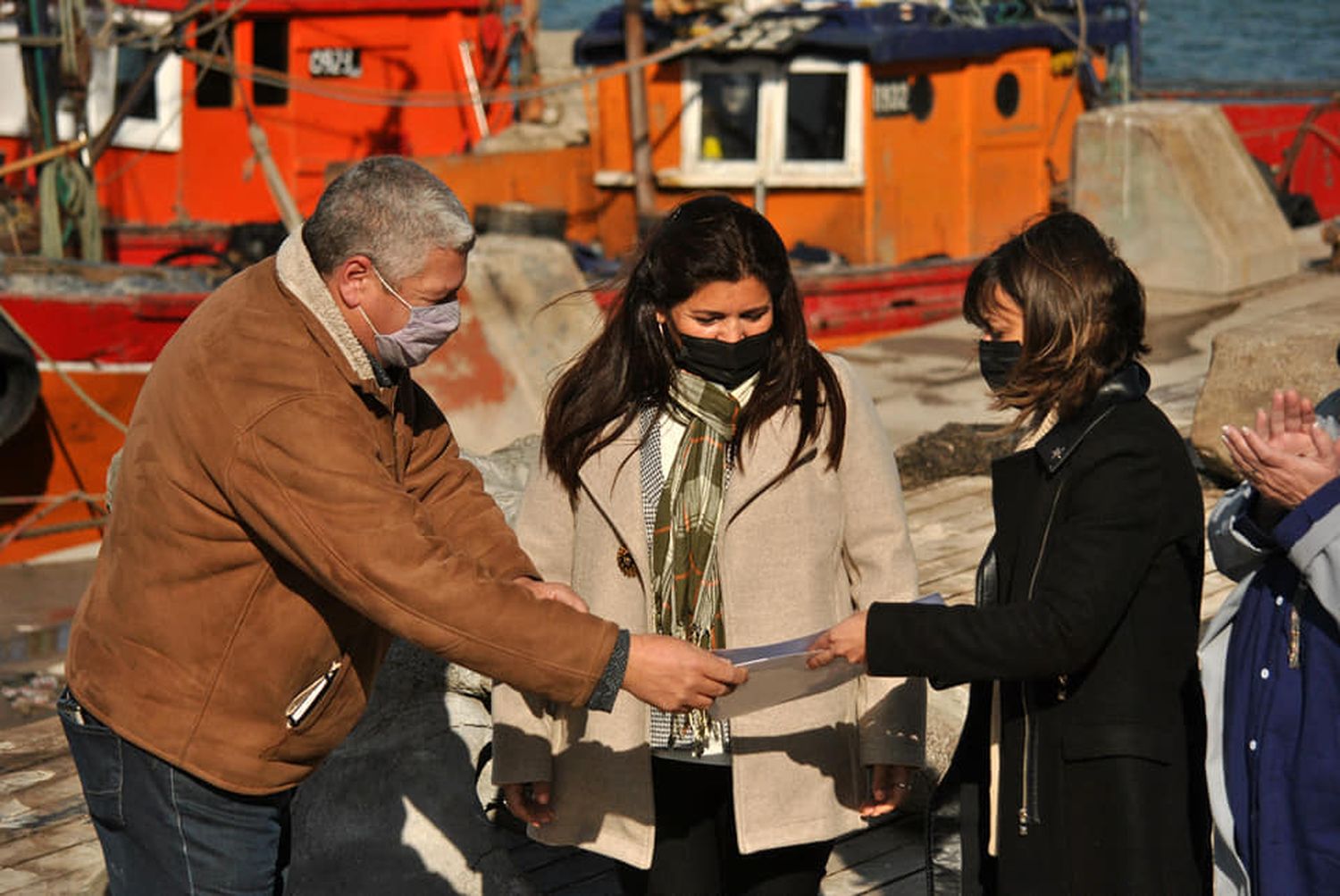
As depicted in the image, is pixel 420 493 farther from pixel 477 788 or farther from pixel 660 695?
pixel 477 788

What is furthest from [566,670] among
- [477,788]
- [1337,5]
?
[1337,5]

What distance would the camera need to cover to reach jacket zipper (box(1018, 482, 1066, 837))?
2.87 m

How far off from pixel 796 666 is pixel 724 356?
0.58 m

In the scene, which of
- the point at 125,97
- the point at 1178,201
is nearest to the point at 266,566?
the point at 1178,201

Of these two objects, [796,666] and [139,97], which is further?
[139,97]

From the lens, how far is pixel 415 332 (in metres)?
2.90

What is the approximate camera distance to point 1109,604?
2.79 m

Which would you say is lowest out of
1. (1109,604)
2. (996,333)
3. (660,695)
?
(660,695)

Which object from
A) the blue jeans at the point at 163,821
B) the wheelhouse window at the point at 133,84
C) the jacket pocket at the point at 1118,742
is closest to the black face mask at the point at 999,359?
the jacket pocket at the point at 1118,742

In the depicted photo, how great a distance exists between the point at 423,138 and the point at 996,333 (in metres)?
14.5

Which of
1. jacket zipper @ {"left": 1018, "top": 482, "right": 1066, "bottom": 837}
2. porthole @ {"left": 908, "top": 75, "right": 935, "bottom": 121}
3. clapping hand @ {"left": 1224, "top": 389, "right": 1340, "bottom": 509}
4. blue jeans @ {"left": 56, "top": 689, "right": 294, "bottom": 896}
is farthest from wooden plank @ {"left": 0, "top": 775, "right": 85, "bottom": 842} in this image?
porthole @ {"left": 908, "top": 75, "right": 935, "bottom": 121}

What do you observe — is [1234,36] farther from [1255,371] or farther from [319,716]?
[319,716]

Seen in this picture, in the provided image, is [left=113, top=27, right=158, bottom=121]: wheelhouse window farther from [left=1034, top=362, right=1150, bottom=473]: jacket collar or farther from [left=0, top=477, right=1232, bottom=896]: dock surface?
[left=1034, top=362, right=1150, bottom=473]: jacket collar

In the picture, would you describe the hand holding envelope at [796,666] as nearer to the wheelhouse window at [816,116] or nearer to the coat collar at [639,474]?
the coat collar at [639,474]
